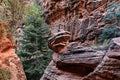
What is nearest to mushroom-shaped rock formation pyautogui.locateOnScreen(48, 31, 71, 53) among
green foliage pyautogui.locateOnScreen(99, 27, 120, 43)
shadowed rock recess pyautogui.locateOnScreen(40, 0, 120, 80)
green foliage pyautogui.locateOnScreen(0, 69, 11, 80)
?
shadowed rock recess pyautogui.locateOnScreen(40, 0, 120, 80)

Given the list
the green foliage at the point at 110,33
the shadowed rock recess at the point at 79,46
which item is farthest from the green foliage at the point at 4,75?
the green foliage at the point at 110,33

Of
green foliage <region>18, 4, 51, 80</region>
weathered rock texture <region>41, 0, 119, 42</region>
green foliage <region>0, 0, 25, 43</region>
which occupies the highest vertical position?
green foliage <region>0, 0, 25, 43</region>

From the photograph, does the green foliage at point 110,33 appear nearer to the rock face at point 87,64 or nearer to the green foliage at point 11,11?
the rock face at point 87,64

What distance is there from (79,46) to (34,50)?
8.44m

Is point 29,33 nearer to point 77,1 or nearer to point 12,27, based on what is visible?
point 12,27

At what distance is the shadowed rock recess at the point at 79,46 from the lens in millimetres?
10492

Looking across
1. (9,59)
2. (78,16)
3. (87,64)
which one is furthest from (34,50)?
(87,64)

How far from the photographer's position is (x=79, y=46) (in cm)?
1365

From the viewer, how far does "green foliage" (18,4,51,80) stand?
20703 millimetres

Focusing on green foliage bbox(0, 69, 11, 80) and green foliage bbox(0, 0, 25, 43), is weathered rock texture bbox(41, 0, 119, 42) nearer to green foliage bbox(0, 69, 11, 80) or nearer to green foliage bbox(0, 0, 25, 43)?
green foliage bbox(0, 0, 25, 43)

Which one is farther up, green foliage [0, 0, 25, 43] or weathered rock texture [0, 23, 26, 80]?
green foliage [0, 0, 25, 43]

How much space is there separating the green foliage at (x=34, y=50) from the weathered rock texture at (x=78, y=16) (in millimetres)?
2652

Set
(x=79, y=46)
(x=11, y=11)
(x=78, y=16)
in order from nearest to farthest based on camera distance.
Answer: (x=79, y=46)
(x=11, y=11)
(x=78, y=16)

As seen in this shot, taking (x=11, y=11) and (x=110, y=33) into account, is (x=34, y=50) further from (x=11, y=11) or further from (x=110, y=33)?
(x=110, y=33)
